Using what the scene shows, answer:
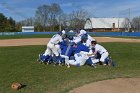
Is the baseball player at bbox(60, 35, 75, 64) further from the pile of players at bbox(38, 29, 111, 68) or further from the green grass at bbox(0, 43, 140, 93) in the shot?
the green grass at bbox(0, 43, 140, 93)

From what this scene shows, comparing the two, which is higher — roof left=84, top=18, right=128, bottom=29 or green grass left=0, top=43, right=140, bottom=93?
roof left=84, top=18, right=128, bottom=29

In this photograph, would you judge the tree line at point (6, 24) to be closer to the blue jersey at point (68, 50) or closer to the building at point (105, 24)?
the building at point (105, 24)

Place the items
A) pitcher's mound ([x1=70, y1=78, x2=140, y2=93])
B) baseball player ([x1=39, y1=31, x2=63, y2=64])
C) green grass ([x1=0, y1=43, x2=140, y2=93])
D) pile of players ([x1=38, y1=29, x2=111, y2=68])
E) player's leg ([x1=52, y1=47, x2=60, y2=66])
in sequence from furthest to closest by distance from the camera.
Answer: player's leg ([x1=52, y1=47, x2=60, y2=66])
baseball player ([x1=39, y1=31, x2=63, y2=64])
pile of players ([x1=38, y1=29, x2=111, y2=68])
green grass ([x1=0, y1=43, x2=140, y2=93])
pitcher's mound ([x1=70, y1=78, x2=140, y2=93])

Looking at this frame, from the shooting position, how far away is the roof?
387 ft

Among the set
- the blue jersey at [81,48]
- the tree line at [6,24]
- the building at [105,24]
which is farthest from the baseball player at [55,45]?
the building at [105,24]

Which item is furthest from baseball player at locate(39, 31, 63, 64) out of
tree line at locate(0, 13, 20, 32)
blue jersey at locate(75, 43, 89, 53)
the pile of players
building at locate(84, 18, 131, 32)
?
building at locate(84, 18, 131, 32)

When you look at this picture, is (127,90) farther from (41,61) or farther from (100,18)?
(100,18)

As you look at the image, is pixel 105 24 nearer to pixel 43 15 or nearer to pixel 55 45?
pixel 43 15

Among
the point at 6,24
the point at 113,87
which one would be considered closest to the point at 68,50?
the point at 113,87

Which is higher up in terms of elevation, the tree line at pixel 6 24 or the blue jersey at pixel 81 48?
the tree line at pixel 6 24

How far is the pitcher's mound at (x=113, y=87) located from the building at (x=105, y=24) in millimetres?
107145

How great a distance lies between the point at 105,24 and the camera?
120938 mm

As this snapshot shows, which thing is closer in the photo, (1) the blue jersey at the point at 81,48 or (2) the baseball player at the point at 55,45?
(2) the baseball player at the point at 55,45

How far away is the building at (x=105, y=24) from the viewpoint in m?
118
